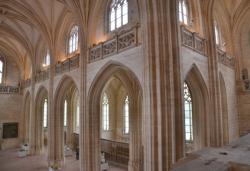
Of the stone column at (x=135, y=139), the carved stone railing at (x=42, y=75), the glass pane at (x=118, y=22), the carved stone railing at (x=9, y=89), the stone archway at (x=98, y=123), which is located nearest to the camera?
the stone archway at (x=98, y=123)

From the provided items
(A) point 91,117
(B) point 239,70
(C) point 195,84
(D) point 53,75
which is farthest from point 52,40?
(B) point 239,70

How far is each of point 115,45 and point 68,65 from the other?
16.8 ft

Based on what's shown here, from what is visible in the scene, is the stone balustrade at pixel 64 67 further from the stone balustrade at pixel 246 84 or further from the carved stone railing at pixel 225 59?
the stone balustrade at pixel 246 84

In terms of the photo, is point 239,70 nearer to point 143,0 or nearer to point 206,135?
point 206,135

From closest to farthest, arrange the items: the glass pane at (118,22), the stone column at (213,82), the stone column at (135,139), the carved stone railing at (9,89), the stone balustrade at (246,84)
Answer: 1. the stone column at (213,82)
2. the glass pane at (118,22)
3. the stone column at (135,139)
4. the stone balustrade at (246,84)
5. the carved stone railing at (9,89)

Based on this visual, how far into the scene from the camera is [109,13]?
11812 millimetres

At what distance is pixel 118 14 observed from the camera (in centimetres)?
1123

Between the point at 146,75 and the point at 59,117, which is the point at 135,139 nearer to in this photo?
the point at 59,117

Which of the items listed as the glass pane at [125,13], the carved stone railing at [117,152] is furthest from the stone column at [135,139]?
the glass pane at [125,13]

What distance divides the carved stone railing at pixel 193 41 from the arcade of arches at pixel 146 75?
0.17 feet

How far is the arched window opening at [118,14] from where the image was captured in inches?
429

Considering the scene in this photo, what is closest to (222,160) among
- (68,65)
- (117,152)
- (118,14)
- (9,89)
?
(118,14)

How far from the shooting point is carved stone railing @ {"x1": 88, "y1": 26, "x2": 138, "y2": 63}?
357 inches

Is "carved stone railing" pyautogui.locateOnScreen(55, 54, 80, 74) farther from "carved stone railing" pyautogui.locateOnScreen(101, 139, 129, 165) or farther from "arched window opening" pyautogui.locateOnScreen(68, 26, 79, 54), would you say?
"carved stone railing" pyautogui.locateOnScreen(101, 139, 129, 165)
